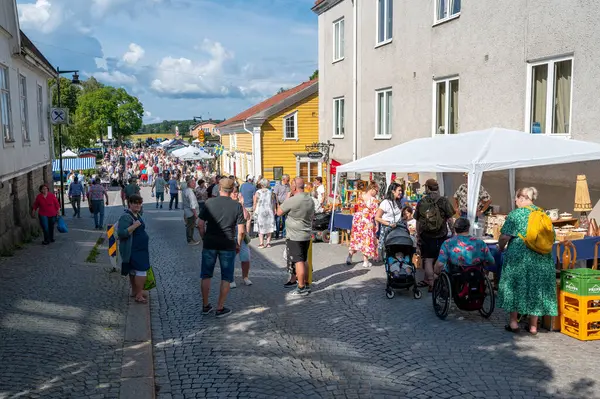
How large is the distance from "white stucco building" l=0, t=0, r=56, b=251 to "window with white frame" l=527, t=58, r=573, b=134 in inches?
436

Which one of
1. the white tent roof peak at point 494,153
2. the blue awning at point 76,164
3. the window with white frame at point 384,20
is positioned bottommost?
the blue awning at point 76,164

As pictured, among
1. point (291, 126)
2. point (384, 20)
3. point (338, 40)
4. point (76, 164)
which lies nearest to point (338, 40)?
point (338, 40)

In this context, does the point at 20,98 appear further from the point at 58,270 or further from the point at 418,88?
the point at 418,88

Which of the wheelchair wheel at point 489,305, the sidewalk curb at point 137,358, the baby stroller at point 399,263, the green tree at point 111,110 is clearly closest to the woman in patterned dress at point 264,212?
the baby stroller at point 399,263

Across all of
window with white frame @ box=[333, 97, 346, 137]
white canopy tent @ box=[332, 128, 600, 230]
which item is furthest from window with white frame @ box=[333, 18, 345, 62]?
white canopy tent @ box=[332, 128, 600, 230]

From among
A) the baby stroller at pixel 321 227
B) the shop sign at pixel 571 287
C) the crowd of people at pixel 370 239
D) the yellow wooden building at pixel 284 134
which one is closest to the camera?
the shop sign at pixel 571 287

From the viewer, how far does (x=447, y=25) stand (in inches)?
551

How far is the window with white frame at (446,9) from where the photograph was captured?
45.2 ft

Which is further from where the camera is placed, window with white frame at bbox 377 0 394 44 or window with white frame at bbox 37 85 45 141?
window with white frame at bbox 37 85 45 141

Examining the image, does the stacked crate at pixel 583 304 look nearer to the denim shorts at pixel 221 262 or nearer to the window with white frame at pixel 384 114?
the denim shorts at pixel 221 262

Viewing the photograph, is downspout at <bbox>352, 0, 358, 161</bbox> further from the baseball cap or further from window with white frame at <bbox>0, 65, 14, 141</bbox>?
the baseball cap

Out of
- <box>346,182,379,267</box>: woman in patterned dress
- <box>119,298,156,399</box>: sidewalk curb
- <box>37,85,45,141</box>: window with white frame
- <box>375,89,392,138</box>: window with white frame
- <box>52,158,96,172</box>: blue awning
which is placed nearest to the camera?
<box>119,298,156,399</box>: sidewalk curb

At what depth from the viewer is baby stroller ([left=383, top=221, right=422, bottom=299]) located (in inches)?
332

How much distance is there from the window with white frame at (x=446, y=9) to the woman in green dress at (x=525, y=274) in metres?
8.31
